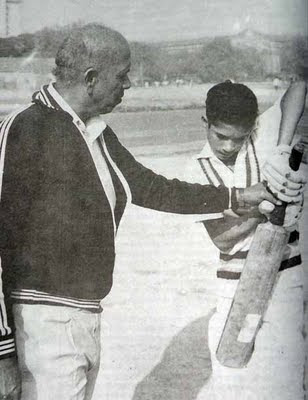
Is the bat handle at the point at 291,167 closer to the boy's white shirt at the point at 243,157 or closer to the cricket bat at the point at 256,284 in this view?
the cricket bat at the point at 256,284

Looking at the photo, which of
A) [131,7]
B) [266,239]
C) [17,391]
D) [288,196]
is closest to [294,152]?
[288,196]

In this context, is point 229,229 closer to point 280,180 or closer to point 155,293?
point 280,180

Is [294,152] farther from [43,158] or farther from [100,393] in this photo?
[100,393]

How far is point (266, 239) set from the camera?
3385 millimetres

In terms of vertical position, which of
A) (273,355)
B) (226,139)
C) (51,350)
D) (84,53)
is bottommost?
(273,355)

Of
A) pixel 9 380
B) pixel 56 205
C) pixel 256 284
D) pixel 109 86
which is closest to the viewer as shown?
pixel 9 380

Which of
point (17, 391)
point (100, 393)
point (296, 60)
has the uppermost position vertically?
point (296, 60)

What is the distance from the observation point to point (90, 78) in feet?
10.7

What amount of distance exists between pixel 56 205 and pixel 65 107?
0.45m

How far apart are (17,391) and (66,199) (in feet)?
2.79

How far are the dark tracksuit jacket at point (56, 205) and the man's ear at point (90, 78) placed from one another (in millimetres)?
170

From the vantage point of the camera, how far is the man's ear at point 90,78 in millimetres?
3244

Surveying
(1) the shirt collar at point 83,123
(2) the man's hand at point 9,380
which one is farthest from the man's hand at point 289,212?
(2) the man's hand at point 9,380

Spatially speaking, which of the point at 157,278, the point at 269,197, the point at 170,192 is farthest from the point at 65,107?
the point at 269,197
